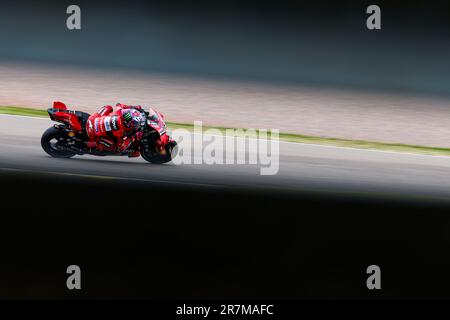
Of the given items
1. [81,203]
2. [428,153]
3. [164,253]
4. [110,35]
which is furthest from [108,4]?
[164,253]

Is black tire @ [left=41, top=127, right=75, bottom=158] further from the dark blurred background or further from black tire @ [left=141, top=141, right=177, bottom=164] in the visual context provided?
A: the dark blurred background

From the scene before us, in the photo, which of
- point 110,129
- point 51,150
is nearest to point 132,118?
point 110,129

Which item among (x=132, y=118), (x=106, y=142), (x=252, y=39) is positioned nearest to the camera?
(x=132, y=118)

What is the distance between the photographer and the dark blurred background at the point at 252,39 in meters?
16.9

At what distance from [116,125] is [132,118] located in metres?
0.25

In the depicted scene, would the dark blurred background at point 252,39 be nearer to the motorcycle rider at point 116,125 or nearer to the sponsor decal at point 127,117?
the motorcycle rider at point 116,125

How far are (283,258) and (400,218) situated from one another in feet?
7.50

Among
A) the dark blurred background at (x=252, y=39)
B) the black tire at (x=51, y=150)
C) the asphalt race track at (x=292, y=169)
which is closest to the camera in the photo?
the asphalt race track at (x=292, y=169)

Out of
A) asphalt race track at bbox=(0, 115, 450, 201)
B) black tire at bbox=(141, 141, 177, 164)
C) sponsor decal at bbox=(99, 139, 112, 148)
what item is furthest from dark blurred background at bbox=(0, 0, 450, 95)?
sponsor decal at bbox=(99, 139, 112, 148)

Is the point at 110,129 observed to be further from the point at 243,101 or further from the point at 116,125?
the point at 243,101

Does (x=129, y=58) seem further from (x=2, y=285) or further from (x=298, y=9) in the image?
(x=2, y=285)

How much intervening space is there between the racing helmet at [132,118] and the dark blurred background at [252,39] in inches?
245

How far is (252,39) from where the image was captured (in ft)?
56.5

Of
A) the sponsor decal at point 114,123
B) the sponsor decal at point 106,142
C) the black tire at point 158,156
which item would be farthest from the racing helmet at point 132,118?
the black tire at point 158,156
